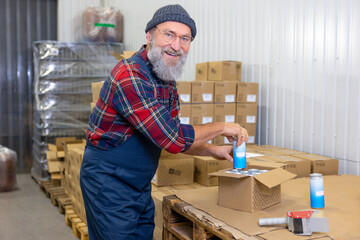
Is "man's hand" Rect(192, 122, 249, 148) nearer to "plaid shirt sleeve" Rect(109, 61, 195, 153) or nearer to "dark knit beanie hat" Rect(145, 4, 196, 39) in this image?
"plaid shirt sleeve" Rect(109, 61, 195, 153)

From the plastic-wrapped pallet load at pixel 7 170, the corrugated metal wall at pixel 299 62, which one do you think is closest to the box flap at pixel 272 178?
the corrugated metal wall at pixel 299 62

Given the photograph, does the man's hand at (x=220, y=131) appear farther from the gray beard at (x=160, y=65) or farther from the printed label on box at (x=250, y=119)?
the printed label on box at (x=250, y=119)

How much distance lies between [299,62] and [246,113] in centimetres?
81

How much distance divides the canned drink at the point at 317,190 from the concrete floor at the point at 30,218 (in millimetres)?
3111

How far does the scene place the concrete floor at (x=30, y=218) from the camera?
4.91m

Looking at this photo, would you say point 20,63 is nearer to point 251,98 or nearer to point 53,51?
point 53,51

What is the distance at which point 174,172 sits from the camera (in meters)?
3.85

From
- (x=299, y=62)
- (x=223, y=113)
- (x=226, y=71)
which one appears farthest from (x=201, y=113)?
(x=299, y=62)

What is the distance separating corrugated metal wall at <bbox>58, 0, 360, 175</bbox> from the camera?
3684 mm

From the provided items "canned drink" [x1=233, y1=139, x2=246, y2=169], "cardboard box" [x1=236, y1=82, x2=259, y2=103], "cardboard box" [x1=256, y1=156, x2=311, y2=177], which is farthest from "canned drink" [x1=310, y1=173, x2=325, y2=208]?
"cardboard box" [x1=236, y1=82, x2=259, y2=103]

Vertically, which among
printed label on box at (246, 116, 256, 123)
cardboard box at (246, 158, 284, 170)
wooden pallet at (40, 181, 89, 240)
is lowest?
wooden pallet at (40, 181, 89, 240)

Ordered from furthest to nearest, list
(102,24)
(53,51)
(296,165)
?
(102,24), (53,51), (296,165)

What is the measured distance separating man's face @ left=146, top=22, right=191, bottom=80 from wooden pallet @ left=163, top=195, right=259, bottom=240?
830mm

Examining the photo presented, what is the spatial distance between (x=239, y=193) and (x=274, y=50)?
2.47m
